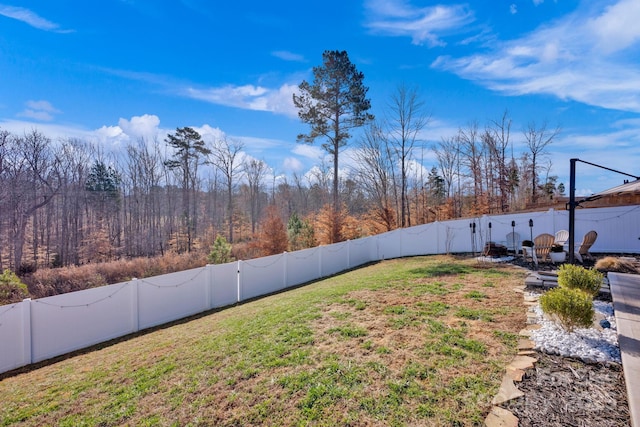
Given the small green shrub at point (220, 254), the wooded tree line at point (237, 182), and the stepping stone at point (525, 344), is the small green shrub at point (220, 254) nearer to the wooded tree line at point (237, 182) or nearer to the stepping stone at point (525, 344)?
the wooded tree line at point (237, 182)

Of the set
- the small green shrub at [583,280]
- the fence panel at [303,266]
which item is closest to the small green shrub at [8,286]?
the fence panel at [303,266]

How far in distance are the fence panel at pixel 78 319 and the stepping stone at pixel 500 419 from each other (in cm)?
714

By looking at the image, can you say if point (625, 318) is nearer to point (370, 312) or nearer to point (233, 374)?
point (370, 312)

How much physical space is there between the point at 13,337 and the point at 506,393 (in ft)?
24.6

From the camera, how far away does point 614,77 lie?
24.4 feet

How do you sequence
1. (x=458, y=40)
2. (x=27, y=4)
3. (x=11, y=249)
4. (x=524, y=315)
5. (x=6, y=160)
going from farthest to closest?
(x=6, y=160)
(x=11, y=249)
(x=458, y=40)
(x=27, y=4)
(x=524, y=315)

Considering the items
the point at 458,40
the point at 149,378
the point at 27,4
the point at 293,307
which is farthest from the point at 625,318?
the point at 27,4

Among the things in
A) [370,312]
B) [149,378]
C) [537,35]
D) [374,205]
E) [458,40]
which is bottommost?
[149,378]

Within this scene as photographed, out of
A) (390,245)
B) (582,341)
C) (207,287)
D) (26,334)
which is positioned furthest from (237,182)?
(582,341)

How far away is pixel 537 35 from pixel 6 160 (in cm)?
2440

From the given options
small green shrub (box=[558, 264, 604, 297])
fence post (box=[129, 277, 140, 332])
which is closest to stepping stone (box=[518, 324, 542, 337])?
small green shrub (box=[558, 264, 604, 297])

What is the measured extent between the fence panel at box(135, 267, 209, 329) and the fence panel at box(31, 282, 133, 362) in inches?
13.3

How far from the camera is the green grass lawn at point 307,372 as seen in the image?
244cm

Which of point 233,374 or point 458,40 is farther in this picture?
point 458,40
